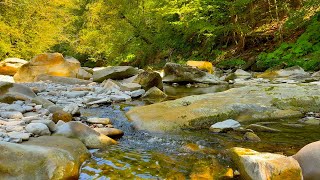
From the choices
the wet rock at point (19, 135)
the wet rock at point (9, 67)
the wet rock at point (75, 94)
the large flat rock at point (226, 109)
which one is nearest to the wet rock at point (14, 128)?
the wet rock at point (19, 135)

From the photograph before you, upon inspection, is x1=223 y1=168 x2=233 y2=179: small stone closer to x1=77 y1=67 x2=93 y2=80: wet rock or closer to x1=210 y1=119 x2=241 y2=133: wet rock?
x1=210 y1=119 x2=241 y2=133: wet rock

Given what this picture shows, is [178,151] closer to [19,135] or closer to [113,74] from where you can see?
[19,135]

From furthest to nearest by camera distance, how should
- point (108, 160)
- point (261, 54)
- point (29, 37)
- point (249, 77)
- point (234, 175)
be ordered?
point (29, 37) → point (261, 54) → point (249, 77) → point (108, 160) → point (234, 175)

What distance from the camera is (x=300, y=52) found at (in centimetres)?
1309

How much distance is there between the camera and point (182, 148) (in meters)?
3.97

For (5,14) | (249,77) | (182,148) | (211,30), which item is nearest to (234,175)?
(182,148)

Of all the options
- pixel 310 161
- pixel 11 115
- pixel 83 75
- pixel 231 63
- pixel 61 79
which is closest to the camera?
pixel 310 161

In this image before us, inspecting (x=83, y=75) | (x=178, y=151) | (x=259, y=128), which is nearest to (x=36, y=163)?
(x=178, y=151)

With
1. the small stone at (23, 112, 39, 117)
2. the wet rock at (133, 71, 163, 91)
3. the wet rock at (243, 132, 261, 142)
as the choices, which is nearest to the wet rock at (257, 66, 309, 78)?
the wet rock at (133, 71, 163, 91)

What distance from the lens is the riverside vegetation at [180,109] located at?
308 centimetres

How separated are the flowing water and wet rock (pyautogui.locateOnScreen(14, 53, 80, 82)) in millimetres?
7844

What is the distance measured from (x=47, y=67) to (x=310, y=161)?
36.1ft

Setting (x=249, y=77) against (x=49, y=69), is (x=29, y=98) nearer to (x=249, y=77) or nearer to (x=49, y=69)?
(x=49, y=69)

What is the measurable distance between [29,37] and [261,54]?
11.9 m
